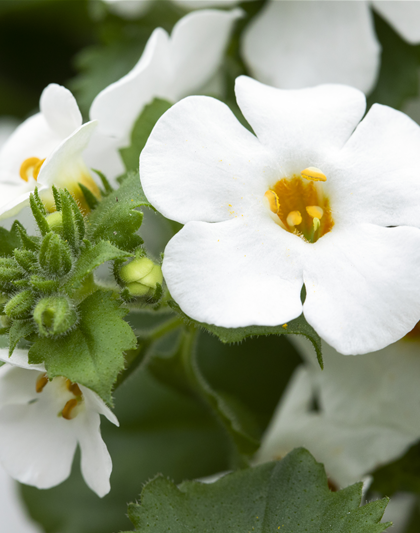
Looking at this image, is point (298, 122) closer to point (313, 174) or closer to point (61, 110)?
point (313, 174)

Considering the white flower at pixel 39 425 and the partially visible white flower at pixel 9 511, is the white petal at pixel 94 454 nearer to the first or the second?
the white flower at pixel 39 425

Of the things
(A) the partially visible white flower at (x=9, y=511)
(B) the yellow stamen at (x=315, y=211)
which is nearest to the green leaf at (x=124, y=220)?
(B) the yellow stamen at (x=315, y=211)

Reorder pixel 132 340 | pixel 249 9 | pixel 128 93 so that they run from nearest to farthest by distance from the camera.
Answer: pixel 132 340
pixel 128 93
pixel 249 9

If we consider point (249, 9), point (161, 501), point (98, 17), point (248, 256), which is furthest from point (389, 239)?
point (98, 17)

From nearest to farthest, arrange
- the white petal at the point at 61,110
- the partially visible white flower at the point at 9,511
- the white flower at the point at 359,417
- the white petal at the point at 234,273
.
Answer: the white petal at the point at 234,273 → the white petal at the point at 61,110 → the white flower at the point at 359,417 → the partially visible white flower at the point at 9,511

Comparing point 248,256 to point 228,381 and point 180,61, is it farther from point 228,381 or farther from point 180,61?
point 228,381

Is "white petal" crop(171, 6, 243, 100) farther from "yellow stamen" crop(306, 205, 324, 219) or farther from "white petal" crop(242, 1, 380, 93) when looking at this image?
"yellow stamen" crop(306, 205, 324, 219)
